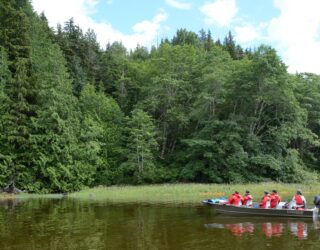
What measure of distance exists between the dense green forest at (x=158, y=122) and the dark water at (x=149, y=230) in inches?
782

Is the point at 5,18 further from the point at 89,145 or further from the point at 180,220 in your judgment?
the point at 180,220

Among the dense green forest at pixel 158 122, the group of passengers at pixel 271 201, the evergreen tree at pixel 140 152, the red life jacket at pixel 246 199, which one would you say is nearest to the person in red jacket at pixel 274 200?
the group of passengers at pixel 271 201

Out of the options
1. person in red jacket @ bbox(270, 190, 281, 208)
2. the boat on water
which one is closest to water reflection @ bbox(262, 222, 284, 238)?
the boat on water

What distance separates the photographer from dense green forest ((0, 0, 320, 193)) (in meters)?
49.0

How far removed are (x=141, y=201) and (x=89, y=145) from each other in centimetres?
1915

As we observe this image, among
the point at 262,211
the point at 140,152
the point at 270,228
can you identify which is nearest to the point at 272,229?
the point at 270,228

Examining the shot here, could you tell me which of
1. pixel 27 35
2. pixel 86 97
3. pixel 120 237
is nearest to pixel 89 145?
pixel 86 97

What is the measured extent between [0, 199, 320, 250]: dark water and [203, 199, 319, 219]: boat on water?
52cm

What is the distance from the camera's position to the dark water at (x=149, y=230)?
17.8m

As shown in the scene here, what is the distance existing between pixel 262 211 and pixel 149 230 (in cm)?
768

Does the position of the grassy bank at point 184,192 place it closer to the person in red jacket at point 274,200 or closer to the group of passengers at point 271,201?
the group of passengers at point 271,201

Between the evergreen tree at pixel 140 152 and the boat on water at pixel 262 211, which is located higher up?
the evergreen tree at pixel 140 152

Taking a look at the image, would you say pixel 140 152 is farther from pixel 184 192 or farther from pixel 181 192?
pixel 184 192

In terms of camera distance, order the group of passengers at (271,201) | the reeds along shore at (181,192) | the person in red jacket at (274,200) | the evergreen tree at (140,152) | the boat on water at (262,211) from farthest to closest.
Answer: the evergreen tree at (140,152) < the reeds along shore at (181,192) < the person in red jacket at (274,200) < the group of passengers at (271,201) < the boat on water at (262,211)
